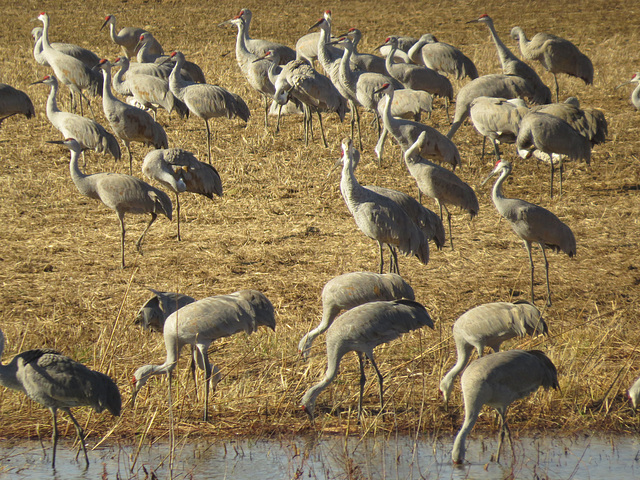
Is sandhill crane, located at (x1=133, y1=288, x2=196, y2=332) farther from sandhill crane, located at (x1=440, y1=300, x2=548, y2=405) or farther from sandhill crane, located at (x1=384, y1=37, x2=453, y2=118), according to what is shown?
sandhill crane, located at (x1=384, y1=37, x2=453, y2=118)

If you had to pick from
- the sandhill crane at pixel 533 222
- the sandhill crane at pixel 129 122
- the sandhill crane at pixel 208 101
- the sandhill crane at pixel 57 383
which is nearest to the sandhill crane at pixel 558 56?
the sandhill crane at pixel 208 101

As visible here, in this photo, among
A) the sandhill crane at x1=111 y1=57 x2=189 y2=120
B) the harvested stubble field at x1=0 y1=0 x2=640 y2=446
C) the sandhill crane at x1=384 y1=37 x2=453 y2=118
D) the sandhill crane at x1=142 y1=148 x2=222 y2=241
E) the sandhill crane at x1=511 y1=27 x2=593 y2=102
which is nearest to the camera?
the harvested stubble field at x1=0 y1=0 x2=640 y2=446

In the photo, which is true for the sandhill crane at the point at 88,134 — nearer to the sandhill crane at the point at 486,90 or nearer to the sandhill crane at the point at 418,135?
the sandhill crane at the point at 418,135

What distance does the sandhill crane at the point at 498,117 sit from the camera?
956 cm

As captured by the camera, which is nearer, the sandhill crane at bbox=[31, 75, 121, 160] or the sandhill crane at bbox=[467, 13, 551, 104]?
the sandhill crane at bbox=[31, 75, 121, 160]

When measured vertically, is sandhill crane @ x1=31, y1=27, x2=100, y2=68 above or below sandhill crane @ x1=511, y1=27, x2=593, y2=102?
above

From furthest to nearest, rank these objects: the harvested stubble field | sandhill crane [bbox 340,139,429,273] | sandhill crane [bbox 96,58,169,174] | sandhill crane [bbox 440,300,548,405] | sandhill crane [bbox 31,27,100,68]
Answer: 1. sandhill crane [bbox 31,27,100,68]
2. sandhill crane [bbox 96,58,169,174]
3. sandhill crane [bbox 340,139,429,273]
4. the harvested stubble field
5. sandhill crane [bbox 440,300,548,405]

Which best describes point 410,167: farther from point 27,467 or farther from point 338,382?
point 27,467

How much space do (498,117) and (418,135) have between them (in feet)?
3.64

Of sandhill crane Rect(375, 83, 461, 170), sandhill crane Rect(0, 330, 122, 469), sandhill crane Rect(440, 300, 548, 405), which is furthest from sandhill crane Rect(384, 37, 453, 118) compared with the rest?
sandhill crane Rect(0, 330, 122, 469)

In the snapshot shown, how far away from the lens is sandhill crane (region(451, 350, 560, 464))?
4242 millimetres

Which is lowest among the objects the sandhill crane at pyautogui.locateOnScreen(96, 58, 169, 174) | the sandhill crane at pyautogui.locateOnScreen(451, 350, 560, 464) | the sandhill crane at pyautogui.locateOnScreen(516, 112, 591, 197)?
the sandhill crane at pyautogui.locateOnScreen(451, 350, 560, 464)

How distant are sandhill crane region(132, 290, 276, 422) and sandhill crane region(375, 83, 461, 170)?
156 inches

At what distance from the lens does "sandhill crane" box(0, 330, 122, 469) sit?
13.9ft
